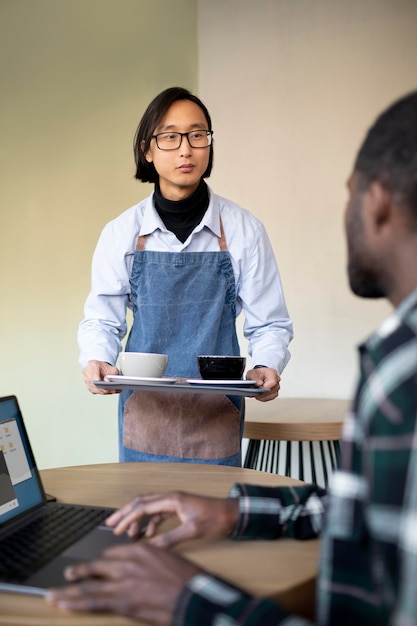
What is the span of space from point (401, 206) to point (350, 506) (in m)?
0.30

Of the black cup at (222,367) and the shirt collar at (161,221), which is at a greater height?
the shirt collar at (161,221)

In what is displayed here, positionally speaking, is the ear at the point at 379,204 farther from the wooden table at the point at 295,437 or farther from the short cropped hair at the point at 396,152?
the wooden table at the point at 295,437

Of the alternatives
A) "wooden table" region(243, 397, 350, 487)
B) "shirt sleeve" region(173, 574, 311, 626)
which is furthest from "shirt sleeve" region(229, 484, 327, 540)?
"wooden table" region(243, 397, 350, 487)

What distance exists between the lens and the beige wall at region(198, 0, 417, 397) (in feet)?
10.4

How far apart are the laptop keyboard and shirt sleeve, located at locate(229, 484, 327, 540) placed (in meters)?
0.23

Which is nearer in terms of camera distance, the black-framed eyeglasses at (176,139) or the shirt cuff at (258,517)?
the shirt cuff at (258,517)

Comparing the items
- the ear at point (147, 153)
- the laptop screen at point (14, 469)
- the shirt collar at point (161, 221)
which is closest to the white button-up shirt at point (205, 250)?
the shirt collar at point (161, 221)

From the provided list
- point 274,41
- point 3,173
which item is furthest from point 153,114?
point 274,41

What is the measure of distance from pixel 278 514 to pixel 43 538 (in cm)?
34

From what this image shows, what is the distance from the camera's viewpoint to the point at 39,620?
756 mm

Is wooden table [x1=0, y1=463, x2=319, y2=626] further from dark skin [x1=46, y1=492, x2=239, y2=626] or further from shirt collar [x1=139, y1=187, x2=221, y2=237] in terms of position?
shirt collar [x1=139, y1=187, x2=221, y2=237]

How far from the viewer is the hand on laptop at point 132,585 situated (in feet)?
2.39

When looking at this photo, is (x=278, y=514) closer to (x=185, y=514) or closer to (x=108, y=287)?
(x=185, y=514)

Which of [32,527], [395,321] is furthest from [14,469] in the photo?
[395,321]
